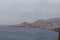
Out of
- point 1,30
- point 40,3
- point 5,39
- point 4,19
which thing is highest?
point 40,3

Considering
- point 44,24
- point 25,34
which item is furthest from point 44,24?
point 25,34

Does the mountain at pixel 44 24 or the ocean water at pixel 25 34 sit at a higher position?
the mountain at pixel 44 24

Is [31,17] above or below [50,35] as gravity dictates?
above

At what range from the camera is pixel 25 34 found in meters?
1.53

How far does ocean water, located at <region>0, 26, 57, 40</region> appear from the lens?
Result: 4.91 feet

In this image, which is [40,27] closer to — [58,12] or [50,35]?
[50,35]

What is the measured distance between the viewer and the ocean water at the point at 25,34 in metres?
1.50

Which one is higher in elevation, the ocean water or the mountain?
the mountain

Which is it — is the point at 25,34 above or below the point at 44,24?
below

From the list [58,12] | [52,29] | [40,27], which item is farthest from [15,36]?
[58,12]

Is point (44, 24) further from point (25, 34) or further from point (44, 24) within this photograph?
point (25, 34)

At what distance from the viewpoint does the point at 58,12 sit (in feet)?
5.05

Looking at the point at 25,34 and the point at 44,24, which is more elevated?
the point at 44,24

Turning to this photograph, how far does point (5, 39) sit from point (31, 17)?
42 centimetres
